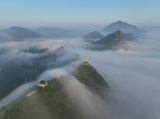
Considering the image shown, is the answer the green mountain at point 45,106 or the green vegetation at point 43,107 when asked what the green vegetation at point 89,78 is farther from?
the green vegetation at point 43,107

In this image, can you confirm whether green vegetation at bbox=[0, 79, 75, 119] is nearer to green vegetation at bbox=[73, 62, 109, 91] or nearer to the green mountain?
the green mountain

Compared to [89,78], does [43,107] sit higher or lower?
lower

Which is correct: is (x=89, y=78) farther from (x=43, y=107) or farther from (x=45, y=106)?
(x=43, y=107)

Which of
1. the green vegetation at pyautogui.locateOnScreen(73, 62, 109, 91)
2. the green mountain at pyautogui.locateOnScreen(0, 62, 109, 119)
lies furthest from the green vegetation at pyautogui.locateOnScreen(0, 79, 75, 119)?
the green vegetation at pyautogui.locateOnScreen(73, 62, 109, 91)

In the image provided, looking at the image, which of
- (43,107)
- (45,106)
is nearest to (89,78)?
(45,106)

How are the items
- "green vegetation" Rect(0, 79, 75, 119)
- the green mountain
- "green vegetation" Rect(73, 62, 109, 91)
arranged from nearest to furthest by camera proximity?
"green vegetation" Rect(0, 79, 75, 119)
the green mountain
"green vegetation" Rect(73, 62, 109, 91)

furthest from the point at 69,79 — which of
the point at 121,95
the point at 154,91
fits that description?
the point at 154,91

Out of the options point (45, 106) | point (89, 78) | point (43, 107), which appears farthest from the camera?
point (89, 78)

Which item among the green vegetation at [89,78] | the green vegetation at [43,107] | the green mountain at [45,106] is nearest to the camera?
the green vegetation at [43,107]

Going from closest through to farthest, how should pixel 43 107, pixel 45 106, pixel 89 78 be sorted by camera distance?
1. pixel 43 107
2. pixel 45 106
3. pixel 89 78

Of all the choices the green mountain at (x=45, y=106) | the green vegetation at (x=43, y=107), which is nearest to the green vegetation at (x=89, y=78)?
the green mountain at (x=45, y=106)

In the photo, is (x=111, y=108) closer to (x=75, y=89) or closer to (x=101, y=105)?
(x=101, y=105)
